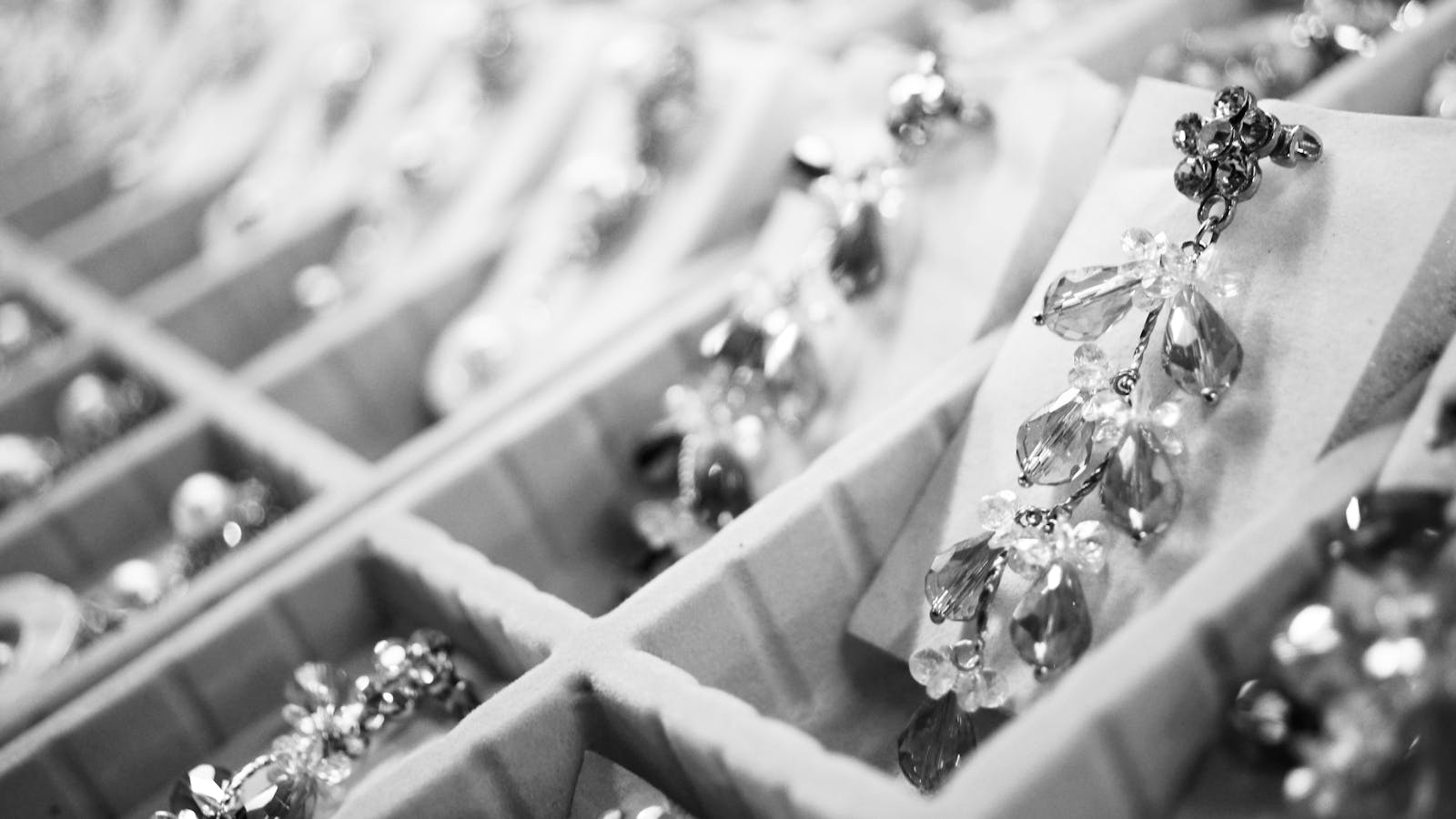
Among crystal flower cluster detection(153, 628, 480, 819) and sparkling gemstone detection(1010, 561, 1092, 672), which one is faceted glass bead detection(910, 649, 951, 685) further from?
crystal flower cluster detection(153, 628, 480, 819)

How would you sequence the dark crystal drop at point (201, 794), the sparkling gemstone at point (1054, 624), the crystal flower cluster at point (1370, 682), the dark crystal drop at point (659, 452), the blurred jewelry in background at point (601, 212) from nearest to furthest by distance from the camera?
the crystal flower cluster at point (1370, 682) → the sparkling gemstone at point (1054, 624) → the dark crystal drop at point (201, 794) → the dark crystal drop at point (659, 452) → the blurred jewelry in background at point (601, 212)

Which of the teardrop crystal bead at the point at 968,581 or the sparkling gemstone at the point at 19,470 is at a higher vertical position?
the sparkling gemstone at the point at 19,470

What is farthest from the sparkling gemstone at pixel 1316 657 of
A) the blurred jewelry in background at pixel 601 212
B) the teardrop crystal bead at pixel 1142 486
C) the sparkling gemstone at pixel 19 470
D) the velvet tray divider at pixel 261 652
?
the sparkling gemstone at pixel 19 470

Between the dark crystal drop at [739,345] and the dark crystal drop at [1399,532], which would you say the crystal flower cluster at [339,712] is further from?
the dark crystal drop at [1399,532]

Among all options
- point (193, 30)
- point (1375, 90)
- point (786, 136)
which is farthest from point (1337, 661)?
point (193, 30)

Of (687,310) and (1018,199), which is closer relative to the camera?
(1018,199)

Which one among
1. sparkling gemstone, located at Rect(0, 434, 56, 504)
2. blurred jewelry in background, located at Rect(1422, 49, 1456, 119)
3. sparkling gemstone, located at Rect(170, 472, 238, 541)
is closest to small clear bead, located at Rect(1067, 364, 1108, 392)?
blurred jewelry in background, located at Rect(1422, 49, 1456, 119)

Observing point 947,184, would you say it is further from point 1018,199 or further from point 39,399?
point 39,399

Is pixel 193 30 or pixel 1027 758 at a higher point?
pixel 193 30

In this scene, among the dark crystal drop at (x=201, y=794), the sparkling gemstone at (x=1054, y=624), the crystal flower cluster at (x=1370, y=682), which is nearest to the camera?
the crystal flower cluster at (x=1370, y=682)
